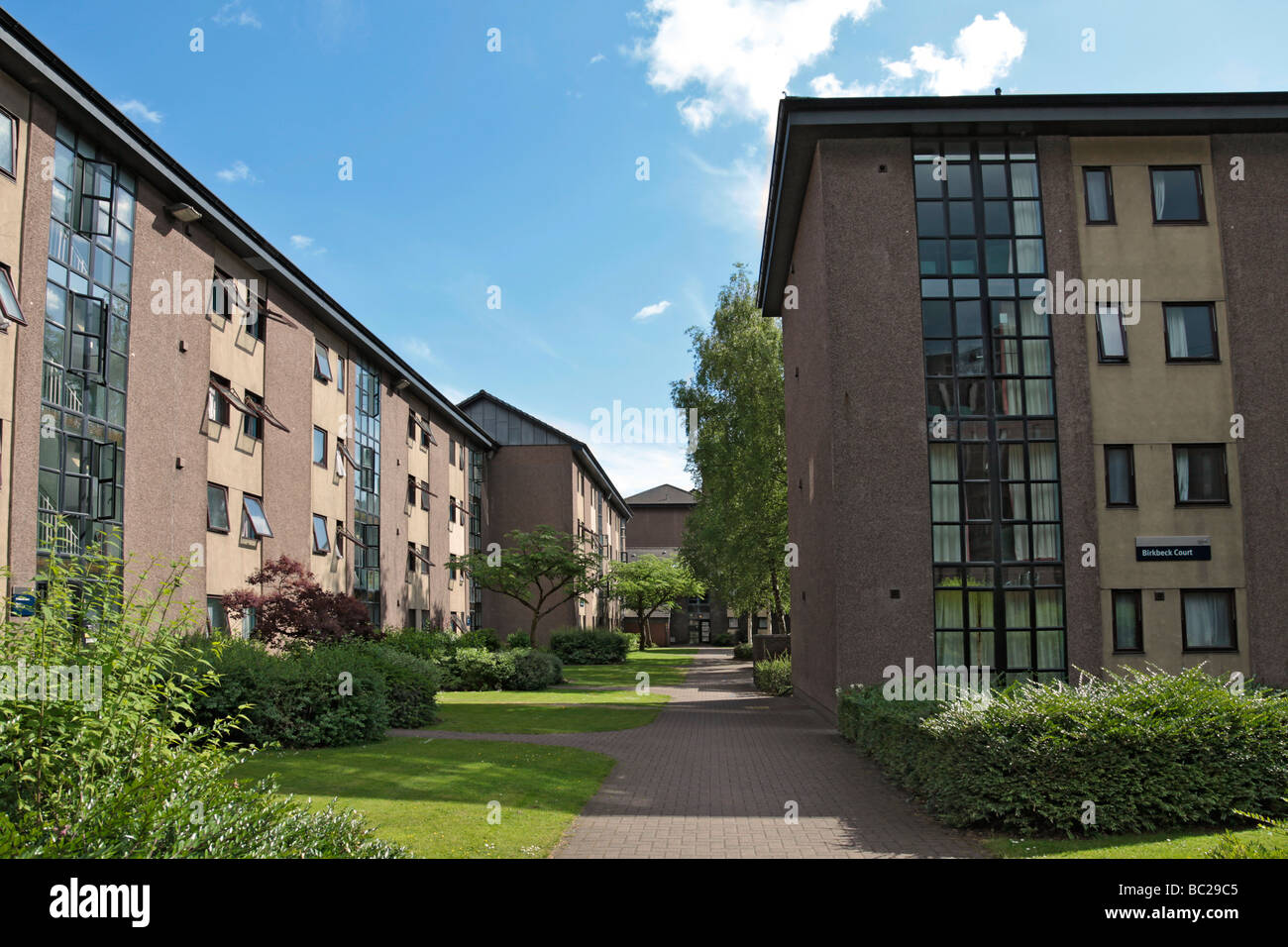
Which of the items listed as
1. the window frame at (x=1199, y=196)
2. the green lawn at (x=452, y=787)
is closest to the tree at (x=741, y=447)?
the window frame at (x=1199, y=196)

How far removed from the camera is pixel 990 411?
62.5ft

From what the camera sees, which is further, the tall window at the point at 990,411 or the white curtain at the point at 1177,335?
the white curtain at the point at 1177,335

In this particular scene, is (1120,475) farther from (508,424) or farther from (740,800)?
(508,424)

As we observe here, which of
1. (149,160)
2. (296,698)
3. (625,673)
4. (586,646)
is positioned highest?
(149,160)

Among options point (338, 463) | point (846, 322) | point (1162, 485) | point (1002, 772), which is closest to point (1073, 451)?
point (1162, 485)

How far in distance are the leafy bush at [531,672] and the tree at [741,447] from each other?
8664 mm

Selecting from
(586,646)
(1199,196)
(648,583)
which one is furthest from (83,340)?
(648,583)

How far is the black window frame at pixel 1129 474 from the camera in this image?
18.9 meters

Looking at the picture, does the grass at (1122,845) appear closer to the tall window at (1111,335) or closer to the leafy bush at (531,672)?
the tall window at (1111,335)

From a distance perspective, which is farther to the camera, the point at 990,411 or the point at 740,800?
the point at 990,411

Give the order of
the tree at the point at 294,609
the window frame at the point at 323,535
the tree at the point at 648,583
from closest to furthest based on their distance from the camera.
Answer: the tree at the point at 294,609 → the window frame at the point at 323,535 → the tree at the point at 648,583

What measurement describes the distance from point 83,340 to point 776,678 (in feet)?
68.1

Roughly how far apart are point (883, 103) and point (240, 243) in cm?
1554
